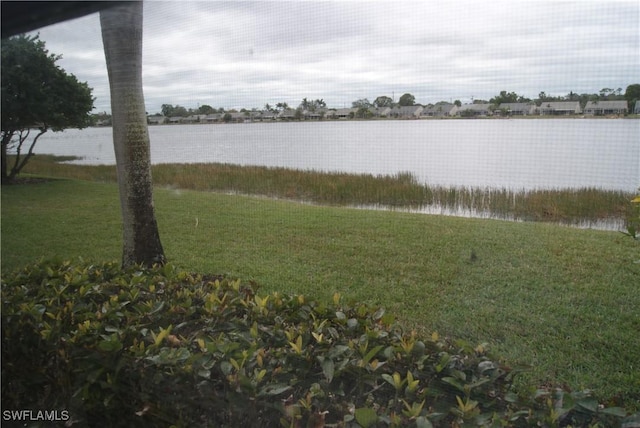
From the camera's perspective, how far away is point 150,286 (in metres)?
1.56

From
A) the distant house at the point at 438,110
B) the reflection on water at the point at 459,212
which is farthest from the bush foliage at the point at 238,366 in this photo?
the reflection on water at the point at 459,212

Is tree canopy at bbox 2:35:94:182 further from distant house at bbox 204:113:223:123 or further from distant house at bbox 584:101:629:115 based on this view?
distant house at bbox 584:101:629:115

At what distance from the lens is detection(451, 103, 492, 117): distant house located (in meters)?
1.45

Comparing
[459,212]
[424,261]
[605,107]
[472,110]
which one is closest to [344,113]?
[472,110]

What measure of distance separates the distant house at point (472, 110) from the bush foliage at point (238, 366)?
0.71 metres

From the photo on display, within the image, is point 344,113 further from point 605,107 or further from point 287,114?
point 605,107

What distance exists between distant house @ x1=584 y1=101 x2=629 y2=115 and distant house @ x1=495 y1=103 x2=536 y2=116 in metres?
0.15

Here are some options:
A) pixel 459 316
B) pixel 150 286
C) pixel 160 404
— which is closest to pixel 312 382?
pixel 160 404

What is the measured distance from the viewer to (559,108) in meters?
1.34

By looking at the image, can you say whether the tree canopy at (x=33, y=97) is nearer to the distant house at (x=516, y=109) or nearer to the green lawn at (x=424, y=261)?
the green lawn at (x=424, y=261)

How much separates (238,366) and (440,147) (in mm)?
1215

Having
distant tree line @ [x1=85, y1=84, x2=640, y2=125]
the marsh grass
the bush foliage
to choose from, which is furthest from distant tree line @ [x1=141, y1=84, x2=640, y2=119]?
the bush foliage

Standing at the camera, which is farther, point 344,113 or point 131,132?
point 131,132

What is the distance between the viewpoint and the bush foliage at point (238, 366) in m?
0.92
